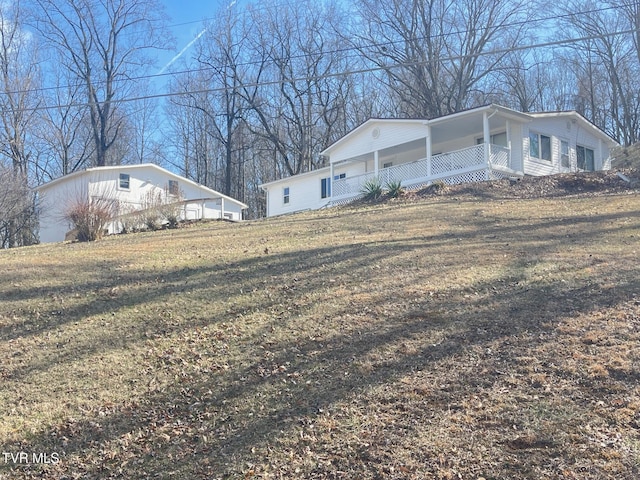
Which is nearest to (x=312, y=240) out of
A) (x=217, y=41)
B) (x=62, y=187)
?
(x=62, y=187)

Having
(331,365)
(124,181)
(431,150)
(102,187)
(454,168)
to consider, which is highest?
(431,150)

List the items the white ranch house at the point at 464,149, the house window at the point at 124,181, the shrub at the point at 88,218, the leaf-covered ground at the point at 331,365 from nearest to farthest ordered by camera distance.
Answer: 1. the leaf-covered ground at the point at 331,365
2. the shrub at the point at 88,218
3. the white ranch house at the point at 464,149
4. the house window at the point at 124,181

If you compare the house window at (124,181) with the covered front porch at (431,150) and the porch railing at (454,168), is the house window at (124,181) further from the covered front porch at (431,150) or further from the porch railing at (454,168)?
the porch railing at (454,168)

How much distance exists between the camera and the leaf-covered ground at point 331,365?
3.85 meters

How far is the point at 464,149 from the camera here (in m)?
22.2

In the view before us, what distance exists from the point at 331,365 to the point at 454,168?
1854cm

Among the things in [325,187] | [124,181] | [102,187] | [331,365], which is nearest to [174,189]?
[102,187]

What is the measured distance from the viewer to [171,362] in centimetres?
552

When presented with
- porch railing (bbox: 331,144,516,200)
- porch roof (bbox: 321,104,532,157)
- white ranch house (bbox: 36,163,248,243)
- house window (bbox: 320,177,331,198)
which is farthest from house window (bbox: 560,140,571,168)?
white ranch house (bbox: 36,163,248,243)

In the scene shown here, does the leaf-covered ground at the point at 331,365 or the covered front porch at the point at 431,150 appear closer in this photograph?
the leaf-covered ground at the point at 331,365

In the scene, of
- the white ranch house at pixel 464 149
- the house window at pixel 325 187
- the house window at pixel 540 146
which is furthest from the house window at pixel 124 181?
the house window at pixel 540 146

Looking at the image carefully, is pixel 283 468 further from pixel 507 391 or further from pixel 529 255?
pixel 529 255

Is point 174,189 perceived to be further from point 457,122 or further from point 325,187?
point 457,122

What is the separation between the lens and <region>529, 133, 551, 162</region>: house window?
2366cm
